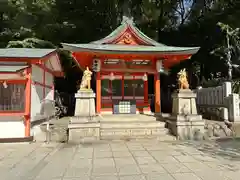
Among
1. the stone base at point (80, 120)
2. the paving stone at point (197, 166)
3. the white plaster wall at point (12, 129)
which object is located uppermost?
the stone base at point (80, 120)

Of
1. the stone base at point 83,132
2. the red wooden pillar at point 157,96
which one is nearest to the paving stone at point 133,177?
the stone base at point 83,132

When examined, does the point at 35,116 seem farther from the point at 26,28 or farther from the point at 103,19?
the point at 103,19

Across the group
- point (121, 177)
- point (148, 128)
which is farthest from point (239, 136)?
point (121, 177)

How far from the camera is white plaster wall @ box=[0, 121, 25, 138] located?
9.09 meters

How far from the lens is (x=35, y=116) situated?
10250 mm

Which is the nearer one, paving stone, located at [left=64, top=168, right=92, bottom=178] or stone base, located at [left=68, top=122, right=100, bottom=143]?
paving stone, located at [left=64, top=168, right=92, bottom=178]

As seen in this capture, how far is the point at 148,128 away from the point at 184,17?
804 inches

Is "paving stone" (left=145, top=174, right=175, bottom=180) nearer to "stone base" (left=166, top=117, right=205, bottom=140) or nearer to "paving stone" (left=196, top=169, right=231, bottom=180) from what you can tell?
"paving stone" (left=196, top=169, right=231, bottom=180)

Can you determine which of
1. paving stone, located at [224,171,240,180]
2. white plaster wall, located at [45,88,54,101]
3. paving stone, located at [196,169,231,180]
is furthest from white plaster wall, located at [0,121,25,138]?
paving stone, located at [224,171,240,180]

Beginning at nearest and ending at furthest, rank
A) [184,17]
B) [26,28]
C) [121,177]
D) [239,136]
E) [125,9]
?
[121,177] → [239,136] → [26,28] → [125,9] → [184,17]

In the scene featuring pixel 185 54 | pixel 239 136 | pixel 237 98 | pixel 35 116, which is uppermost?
pixel 185 54

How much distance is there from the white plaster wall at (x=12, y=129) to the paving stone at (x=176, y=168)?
6.21 metres

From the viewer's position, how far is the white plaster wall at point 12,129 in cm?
909

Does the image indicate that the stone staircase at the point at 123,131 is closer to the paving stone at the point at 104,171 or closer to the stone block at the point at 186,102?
the stone block at the point at 186,102
